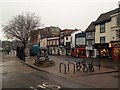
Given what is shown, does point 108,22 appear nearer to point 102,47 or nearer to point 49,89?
point 102,47

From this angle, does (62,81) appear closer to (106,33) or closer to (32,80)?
(32,80)

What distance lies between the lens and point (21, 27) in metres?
57.3

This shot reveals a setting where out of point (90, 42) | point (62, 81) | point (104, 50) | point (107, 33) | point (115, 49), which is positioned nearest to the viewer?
point (62, 81)

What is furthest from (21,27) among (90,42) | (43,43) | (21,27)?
(43,43)

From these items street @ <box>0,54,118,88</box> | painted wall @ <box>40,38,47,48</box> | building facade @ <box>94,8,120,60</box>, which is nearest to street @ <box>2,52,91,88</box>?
street @ <box>0,54,118,88</box>

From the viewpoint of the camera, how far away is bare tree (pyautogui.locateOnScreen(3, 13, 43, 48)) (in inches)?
2265

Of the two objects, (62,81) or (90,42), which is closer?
(62,81)

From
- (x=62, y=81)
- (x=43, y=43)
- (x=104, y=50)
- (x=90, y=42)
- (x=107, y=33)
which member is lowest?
(x=62, y=81)

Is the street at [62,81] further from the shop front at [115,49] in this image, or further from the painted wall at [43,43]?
the painted wall at [43,43]

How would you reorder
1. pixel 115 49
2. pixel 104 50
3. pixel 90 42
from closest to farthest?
pixel 115 49
pixel 104 50
pixel 90 42

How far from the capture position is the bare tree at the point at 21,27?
2265 inches

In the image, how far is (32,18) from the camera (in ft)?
197

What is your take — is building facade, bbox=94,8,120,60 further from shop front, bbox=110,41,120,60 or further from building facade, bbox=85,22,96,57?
building facade, bbox=85,22,96,57

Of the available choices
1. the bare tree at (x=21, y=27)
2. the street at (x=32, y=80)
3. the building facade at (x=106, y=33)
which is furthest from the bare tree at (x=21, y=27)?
the street at (x=32, y=80)
